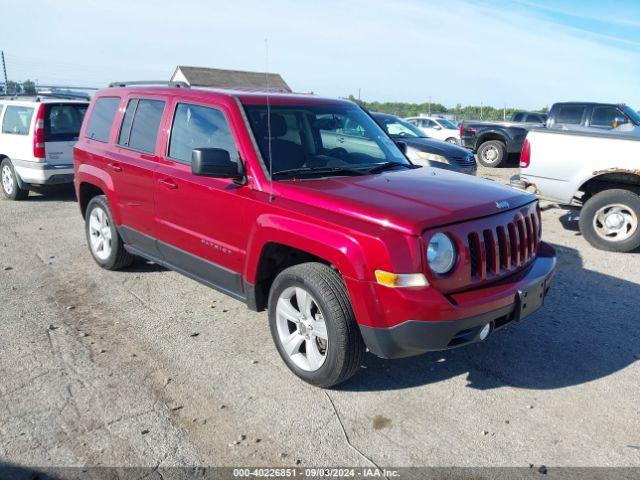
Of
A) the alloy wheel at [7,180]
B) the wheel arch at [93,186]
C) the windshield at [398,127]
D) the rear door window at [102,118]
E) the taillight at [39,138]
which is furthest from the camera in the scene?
the windshield at [398,127]

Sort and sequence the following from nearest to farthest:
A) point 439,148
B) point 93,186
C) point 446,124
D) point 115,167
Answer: point 115,167, point 93,186, point 439,148, point 446,124

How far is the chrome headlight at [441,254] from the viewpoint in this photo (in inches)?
120

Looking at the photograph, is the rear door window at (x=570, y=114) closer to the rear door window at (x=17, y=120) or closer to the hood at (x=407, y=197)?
the hood at (x=407, y=197)

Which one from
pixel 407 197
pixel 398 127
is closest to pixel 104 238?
pixel 407 197

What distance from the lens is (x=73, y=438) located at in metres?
3.01

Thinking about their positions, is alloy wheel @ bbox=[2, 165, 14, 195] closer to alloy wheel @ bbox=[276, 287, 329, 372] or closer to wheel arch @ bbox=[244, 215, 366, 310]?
wheel arch @ bbox=[244, 215, 366, 310]

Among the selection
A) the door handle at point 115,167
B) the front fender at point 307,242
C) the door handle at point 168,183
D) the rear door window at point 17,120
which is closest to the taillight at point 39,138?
the rear door window at point 17,120

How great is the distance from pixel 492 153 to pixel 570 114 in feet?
10.6

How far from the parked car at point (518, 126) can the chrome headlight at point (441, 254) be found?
36.9 ft

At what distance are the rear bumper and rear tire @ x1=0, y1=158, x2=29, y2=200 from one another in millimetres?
243

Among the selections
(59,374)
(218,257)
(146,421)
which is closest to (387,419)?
(146,421)

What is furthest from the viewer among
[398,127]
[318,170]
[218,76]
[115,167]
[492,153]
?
[218,76]

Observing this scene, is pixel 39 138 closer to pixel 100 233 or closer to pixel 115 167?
pixel 100 233

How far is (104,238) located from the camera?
226 inches
